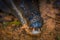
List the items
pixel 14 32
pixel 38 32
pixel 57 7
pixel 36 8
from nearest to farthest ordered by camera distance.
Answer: pixel 38 32, pixel 14 32, pixel 36 8, pixel 57 7

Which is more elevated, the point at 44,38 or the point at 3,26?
the point at 3,26

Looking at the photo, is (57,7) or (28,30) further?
(57,7)

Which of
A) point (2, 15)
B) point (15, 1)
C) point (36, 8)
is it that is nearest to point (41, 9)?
point (36, 8)

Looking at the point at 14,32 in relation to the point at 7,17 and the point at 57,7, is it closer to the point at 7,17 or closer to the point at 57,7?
the point at 7,17

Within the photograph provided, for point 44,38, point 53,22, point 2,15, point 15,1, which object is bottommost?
point 44,38

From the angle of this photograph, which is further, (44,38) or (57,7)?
(57,7)

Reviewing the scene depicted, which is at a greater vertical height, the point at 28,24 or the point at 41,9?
the point at 41,9

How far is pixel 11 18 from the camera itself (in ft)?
7.20

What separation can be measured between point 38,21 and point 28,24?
0.39ft

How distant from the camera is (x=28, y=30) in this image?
195cm

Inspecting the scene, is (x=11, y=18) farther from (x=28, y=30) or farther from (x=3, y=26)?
(x=28, y=30)

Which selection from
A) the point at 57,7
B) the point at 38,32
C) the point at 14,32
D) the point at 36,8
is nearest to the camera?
the point at 38,32

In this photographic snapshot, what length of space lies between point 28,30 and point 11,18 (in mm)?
357

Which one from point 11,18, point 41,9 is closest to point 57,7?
point 41,9
